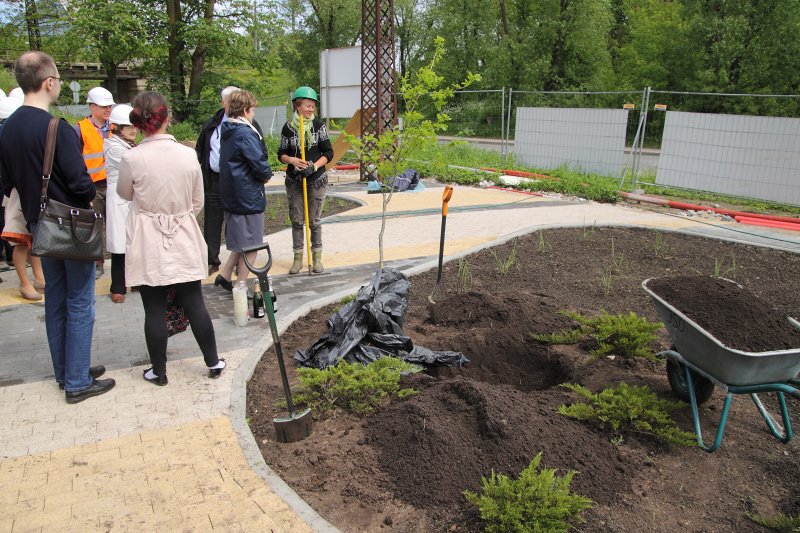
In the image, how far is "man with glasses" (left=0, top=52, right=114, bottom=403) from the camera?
13.2 ft

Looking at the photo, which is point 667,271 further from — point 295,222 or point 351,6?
point 351,6

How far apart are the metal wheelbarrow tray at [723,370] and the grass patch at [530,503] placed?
39.7 inches

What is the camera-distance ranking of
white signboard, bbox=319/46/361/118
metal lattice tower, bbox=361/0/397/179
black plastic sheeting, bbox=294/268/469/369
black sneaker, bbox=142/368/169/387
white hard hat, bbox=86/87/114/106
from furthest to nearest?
white signboard, bbox=319/46/361/118 → metal lattice tower, bbox=361/0/397/179 → white hard hat, bbox=86/87/114/106 → black plastic sheeting, bbox=294/268/469/369 → black sneaker, bbox=142/368/169/387

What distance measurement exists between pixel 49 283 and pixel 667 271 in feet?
20.4

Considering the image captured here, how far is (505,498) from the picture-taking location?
305 centimetres

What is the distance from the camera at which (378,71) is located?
1415 cm

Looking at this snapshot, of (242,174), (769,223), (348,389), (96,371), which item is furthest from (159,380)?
(769,223)

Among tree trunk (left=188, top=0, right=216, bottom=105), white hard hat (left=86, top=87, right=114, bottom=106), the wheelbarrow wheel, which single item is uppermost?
tree trunk (left=188, top=0, right=216, bottom=105)

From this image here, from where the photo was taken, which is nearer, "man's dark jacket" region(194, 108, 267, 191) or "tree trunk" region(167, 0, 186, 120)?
"man's dark jacket" region(194, 108, 267, 191)

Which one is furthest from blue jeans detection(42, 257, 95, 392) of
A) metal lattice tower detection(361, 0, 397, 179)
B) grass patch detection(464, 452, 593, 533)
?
metal lattice tower detection(361, 0, 397, 179)

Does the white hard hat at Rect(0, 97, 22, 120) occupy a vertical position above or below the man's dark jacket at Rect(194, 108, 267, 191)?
above

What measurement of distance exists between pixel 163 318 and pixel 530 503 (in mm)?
2824

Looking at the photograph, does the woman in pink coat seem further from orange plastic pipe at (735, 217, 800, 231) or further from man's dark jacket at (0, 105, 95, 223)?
orange plastic pipe at (735, 217, 800, 231)

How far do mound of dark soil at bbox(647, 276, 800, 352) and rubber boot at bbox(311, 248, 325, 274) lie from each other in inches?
155
